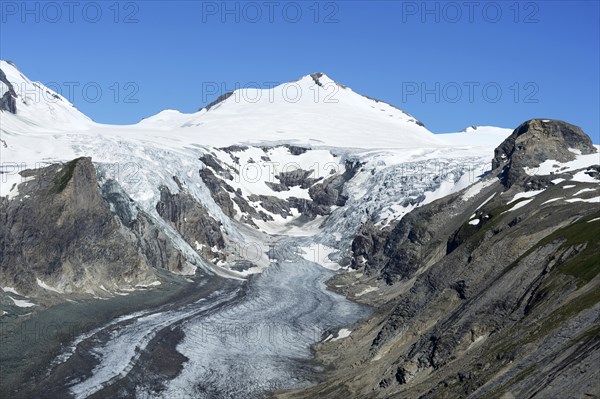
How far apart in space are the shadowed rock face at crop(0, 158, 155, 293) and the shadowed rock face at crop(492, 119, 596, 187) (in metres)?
72.7

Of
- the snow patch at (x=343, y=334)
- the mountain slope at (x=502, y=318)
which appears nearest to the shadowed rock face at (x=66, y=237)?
the snow patch at (x=343, y=334)

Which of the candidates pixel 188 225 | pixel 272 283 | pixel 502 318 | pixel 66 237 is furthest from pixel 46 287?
pixel 502 318

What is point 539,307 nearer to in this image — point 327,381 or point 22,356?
point 327,381

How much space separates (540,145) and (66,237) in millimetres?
91712

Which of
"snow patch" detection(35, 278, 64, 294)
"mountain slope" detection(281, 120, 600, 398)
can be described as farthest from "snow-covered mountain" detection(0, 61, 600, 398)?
"snow patch" detection(35, 278, 64, 294)

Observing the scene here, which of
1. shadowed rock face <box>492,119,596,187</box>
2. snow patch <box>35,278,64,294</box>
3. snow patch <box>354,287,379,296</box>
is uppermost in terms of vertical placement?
shadowed rock face <box>492,119,596,187</box>

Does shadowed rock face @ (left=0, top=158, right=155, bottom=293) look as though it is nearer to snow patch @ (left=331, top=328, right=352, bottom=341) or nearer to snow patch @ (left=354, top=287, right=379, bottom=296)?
snow patch @ (left=354, top=287, right=379, bottom=296)

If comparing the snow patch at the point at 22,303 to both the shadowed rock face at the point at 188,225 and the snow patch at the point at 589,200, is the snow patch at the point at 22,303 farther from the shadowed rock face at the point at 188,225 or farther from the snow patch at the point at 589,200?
the snow patch at the point at 589,200

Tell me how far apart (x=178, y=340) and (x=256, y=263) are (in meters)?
83.2

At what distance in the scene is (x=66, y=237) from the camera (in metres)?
149

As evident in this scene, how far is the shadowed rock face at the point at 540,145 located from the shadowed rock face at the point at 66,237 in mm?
72666

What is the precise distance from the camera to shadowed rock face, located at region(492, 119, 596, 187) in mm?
159500

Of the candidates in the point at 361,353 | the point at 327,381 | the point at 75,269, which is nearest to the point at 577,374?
the point at 327,381

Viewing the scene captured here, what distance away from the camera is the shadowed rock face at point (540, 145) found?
160 meters
